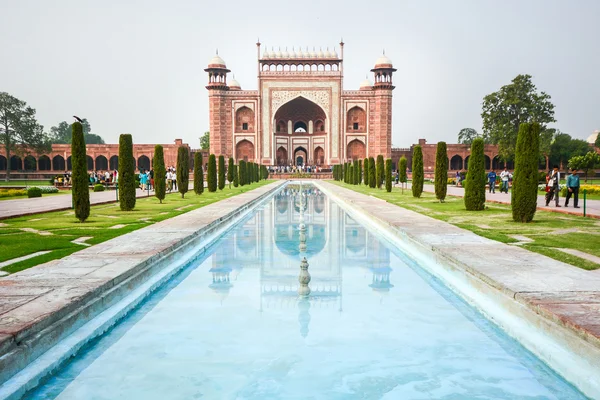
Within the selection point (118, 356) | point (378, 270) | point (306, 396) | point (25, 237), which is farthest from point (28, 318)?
point (25, 237)

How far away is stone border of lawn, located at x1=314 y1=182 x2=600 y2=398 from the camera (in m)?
2.21

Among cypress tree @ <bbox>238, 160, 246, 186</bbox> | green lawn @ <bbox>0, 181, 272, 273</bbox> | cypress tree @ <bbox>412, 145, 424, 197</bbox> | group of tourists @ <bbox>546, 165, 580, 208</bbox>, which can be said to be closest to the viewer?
green lawn @ <bbox>0, 181, 272, 273</bbox>

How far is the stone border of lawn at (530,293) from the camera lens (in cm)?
221

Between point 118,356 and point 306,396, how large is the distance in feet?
3.19

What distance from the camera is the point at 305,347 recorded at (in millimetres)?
2592

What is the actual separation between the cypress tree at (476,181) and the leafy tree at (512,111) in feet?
66.1

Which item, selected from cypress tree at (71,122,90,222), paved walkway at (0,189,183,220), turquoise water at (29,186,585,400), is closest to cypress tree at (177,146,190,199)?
paved walkway at (0,189,183,220)

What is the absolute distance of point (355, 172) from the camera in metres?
22.2

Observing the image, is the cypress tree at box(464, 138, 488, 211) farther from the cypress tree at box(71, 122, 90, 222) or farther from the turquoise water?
the cypress tree at box(71, 122, 90, 222)

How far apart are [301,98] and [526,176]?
A: 29.7 meters

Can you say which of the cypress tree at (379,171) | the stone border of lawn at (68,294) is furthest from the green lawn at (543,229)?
the cypress tree at (379,171)

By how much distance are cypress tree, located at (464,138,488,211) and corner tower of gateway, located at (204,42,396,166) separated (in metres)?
26.0

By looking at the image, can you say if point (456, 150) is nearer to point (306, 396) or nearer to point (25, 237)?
point (25, 237)

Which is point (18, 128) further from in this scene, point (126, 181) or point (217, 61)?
point (126, 181)
